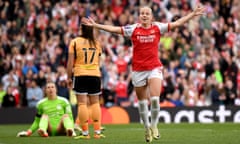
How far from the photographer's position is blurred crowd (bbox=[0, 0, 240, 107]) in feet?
91.2

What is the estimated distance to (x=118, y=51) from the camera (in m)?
29.5

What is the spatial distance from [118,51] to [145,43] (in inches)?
573

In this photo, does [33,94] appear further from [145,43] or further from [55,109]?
[145,43]

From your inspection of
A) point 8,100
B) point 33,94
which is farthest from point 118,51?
point 8,100

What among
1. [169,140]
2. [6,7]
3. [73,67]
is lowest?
[169,140]

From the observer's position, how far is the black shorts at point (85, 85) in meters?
16.5

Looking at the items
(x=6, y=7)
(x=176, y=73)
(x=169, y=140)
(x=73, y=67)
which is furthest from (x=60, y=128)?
(x=6, y=7)

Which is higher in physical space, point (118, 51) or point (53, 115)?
point (118, 51)

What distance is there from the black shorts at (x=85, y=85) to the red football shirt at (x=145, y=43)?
1.76m

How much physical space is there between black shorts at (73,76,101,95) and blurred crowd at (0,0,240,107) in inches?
397

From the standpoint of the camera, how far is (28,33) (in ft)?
99.0

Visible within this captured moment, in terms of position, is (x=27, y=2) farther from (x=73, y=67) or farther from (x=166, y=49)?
(x=73, y=67)

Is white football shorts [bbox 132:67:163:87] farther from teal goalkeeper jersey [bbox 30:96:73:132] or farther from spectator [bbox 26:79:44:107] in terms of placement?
spectator [bbox 26:79:44:107]

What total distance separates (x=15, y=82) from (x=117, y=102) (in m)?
Result: 3.47
